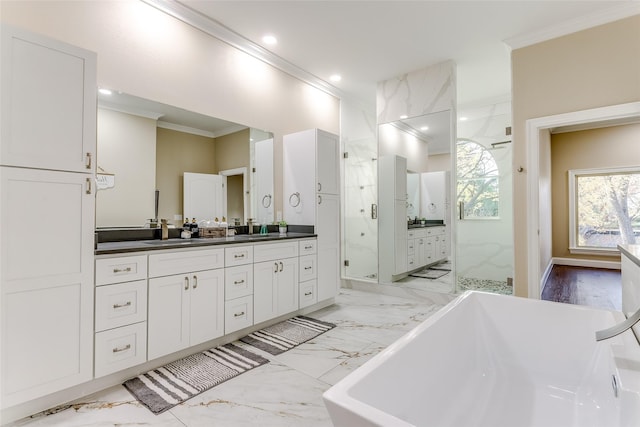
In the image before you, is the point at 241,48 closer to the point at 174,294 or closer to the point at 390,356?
the point at 174,294

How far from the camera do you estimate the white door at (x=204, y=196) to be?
2.92m

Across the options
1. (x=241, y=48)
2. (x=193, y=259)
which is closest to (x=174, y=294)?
(x=193, y=259)

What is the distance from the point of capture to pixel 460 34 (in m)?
3.25

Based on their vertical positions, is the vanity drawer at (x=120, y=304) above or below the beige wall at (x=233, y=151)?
below

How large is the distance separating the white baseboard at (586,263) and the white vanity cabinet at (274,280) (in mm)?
6044

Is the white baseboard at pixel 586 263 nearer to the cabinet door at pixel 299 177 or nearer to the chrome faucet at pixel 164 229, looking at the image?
the cabinet door at pixel 299 177

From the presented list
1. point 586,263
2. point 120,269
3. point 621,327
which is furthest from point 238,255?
point 586,263

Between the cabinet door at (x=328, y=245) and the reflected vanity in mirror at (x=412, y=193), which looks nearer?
the cabinet door at (x=328, y=245)

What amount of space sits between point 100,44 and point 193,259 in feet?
5.70

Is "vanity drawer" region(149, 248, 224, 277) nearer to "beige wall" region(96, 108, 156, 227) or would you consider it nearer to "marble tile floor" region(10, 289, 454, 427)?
"beige wall" region(96, 108, 156, 227)

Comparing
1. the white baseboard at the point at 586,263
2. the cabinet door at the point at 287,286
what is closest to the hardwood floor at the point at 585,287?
the white baseboard at the point at 586,263

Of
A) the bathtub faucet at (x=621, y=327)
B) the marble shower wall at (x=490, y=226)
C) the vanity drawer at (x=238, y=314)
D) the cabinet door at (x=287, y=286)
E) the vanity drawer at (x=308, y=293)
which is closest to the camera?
the bathtub faucet at (x=621, y=327)

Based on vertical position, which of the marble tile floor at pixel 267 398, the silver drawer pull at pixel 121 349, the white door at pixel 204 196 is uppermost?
the white door at pixel 204 196

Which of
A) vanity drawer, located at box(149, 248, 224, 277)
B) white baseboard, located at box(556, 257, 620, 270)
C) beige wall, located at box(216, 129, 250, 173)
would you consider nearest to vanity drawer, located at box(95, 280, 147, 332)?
vanity drawer, located at box(149, 248, 224, 277)
